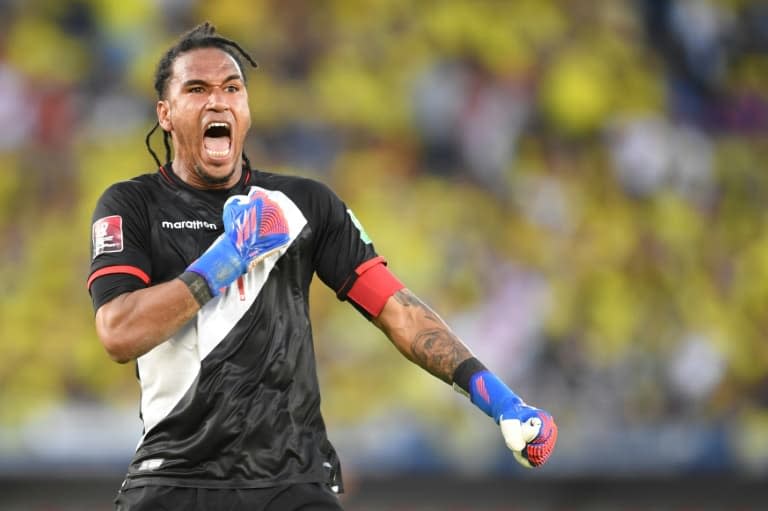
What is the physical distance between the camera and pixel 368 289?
14.0 feet

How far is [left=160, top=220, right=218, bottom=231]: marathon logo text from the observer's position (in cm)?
411

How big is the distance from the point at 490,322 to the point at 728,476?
237cm

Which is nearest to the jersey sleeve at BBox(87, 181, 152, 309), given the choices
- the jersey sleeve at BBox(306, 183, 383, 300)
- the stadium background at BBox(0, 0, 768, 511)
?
the jersey sleeve at BBox(306, 183, 383, 300)

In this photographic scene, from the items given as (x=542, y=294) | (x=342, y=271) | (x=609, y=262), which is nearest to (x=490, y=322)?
(x=542, y=294)

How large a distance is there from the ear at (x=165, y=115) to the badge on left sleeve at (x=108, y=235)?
1.70 feet

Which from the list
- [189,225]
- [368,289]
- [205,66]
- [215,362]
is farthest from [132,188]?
[368,289]

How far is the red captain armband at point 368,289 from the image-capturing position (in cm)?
427

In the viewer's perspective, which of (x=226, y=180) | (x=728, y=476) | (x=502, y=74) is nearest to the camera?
(x=226, y=180)

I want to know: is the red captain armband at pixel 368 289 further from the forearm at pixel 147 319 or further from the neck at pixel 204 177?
the forearm at pixel 147 319

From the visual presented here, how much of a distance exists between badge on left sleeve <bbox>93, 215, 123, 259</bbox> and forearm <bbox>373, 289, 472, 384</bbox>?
92cm

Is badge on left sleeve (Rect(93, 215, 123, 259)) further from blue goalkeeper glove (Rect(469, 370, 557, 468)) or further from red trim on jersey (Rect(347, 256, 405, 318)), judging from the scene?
blue goalkeeper glove (Rect(469, 370, 557, 468))

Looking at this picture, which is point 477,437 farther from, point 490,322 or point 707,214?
point 707,214

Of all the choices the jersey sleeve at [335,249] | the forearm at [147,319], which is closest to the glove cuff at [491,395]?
the jersey sleeve at [335,249]

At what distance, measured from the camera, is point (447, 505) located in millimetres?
10953
